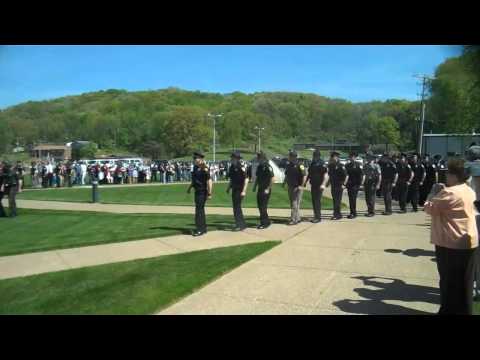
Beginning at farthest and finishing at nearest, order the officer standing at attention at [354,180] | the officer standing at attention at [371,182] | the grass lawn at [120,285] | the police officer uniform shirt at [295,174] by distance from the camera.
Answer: the officer standing at attention at [371,182], the officer standing at attention at [354,180], the police officer uniform shirt at [295,174], the grass lawn at [120,285]

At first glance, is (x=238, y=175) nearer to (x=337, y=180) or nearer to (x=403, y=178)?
(x=337, y=180)

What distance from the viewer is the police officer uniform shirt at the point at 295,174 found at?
35.4 feet

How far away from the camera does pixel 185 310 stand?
16.0 feet

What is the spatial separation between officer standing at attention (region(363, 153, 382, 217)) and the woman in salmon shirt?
815 cm

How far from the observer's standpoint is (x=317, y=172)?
11.3 meters

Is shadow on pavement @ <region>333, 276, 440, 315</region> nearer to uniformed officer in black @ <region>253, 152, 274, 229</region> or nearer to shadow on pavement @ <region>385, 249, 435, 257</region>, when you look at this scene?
shadow on pavement @ <region>385, 249, 435, 257</region>

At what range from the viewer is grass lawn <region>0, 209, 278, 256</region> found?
902cm

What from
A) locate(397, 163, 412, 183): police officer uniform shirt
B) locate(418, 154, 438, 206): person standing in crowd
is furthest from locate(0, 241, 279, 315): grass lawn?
locate(418, 154, 438, 206): person standing in crowd

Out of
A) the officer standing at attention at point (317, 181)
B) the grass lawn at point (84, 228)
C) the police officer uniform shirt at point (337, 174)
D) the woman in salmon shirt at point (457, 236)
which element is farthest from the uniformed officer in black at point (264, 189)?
the woman in salmon shirt at point (457, 236)

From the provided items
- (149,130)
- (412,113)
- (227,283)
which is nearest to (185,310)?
(227,283)

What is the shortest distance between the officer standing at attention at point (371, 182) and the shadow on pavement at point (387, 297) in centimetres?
657

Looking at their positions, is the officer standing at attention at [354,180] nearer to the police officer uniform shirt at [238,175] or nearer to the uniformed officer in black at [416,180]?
the uniformed officer in black at [416,180]
